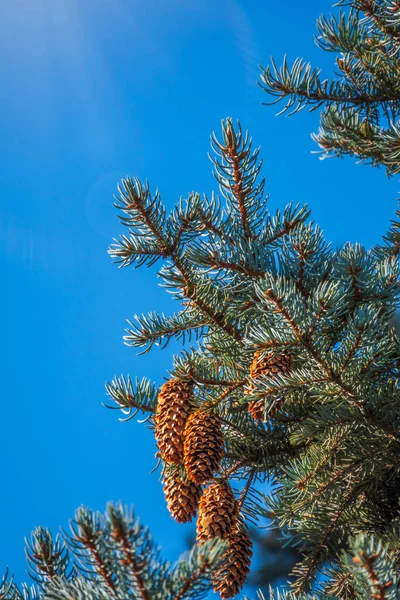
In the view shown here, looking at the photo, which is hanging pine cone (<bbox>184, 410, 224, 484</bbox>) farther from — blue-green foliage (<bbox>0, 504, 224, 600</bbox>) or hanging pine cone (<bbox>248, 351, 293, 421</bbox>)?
blue-green foliage (<bbox>0, 504, 224, 600</bbox>)

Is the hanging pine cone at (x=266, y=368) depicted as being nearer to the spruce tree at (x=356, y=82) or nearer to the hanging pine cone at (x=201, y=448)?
the hanging pine cone at (x=201, y=448)

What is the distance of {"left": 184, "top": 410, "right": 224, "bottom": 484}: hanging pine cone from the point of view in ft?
5.03

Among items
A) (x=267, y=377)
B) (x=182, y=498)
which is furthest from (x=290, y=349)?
(x=182, y=498)

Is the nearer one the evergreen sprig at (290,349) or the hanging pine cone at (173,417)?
the evergreen sprig at (290,349)

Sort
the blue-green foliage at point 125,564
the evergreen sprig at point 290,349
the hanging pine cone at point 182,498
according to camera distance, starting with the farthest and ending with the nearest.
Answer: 1. the hanging pine cone at point 182,498
2. the evergreen sprig at point 290,349
3. the blue-green foliage at point 125,564

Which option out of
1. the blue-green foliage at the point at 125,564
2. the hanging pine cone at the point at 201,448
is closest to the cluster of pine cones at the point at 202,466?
the hanging pine cone at the point at 201,448

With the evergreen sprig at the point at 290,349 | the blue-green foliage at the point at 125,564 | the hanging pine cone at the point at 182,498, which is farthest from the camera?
the hanging pine cone at the point at 182,498

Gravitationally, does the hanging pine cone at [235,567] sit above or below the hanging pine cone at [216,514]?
below

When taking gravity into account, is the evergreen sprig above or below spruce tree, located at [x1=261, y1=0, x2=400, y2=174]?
below

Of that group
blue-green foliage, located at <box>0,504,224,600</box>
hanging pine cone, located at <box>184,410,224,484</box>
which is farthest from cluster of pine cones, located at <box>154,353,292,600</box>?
blue-green foliage, located at <box>0,504,224,600</box>

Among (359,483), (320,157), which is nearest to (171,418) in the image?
(359,483)

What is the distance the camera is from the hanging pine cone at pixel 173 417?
5.32 ft

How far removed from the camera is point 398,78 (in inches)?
91.4

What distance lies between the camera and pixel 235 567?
1.53 meters
